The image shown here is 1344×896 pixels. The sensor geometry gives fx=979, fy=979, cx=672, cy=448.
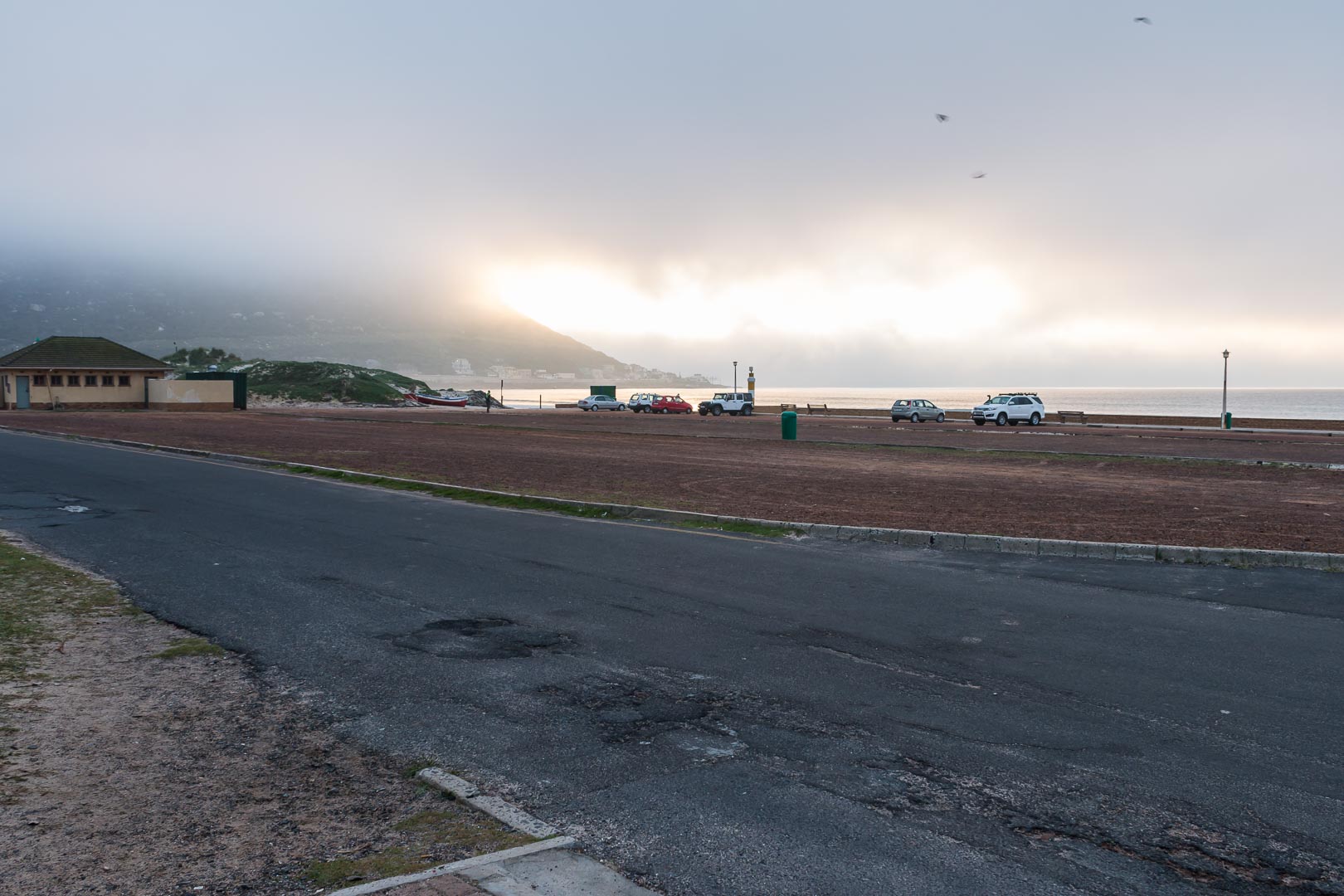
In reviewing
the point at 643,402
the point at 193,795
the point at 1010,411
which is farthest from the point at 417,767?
the point at 643,402

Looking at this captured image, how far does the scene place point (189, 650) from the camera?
7.75 metres

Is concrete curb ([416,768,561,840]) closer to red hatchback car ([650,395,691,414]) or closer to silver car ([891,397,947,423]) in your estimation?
silver car ([891,397,947,423])

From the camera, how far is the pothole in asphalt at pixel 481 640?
25.1 ft

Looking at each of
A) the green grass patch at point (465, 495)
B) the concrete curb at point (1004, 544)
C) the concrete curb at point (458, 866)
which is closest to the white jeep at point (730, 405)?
the green grass patch at point (465, 495)

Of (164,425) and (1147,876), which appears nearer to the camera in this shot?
(1147,876)

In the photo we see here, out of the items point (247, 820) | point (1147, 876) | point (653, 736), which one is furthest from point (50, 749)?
point (1147, 876)

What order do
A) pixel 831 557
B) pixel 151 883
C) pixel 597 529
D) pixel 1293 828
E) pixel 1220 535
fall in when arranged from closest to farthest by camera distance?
pixel 151 883
pixel 1293 828
pixel 831 557
pixel 1220 535
pixel 597 529

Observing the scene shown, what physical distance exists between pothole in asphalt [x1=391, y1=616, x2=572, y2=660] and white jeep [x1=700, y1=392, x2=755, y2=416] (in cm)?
6648

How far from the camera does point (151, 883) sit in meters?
4.04

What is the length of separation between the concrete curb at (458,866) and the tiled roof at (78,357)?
78.7 metres

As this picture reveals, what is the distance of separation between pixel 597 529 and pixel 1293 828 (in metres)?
10.5

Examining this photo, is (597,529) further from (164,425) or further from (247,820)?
(164,425)

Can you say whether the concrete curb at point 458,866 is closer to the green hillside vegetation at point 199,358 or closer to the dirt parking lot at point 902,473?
the dirt parking lot at point 902,473

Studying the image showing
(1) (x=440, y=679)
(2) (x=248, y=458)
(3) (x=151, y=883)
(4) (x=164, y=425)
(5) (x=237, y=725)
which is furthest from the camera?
(4) (x=164, y=425)
